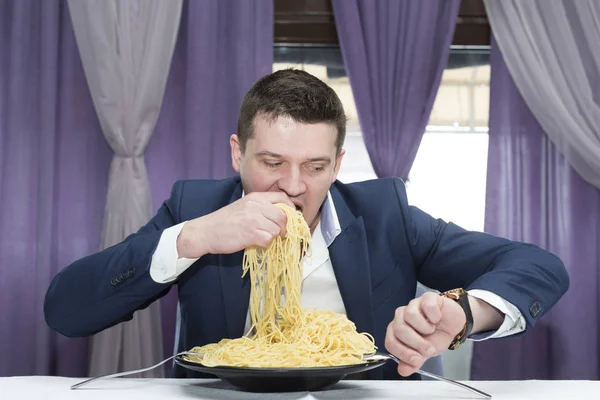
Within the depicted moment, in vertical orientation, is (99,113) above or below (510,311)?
above

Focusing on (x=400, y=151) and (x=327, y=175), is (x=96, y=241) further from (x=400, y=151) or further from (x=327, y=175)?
(x=327, y=175)

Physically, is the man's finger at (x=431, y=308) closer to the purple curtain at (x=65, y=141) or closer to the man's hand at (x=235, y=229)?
the man's hand at (x=235, y=229)

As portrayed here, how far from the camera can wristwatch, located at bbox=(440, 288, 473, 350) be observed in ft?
5.74

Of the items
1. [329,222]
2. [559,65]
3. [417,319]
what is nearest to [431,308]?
[417,319]

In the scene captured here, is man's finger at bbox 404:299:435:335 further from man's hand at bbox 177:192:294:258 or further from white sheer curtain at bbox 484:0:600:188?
white sheer curtain at bbox 484:0:600:188

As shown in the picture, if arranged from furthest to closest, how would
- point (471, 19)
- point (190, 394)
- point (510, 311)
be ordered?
point (471, 19) < point (510, 311) < point (190, 394)

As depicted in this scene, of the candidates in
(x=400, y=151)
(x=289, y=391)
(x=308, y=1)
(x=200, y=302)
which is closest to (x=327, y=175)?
(x=200, y=302)

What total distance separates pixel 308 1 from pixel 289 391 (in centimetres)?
347

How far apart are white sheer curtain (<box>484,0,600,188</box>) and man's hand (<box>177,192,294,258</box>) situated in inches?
116

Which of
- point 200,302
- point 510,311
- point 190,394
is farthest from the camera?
point 200,302

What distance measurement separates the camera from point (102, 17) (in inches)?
175

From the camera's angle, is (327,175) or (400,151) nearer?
(327,175)

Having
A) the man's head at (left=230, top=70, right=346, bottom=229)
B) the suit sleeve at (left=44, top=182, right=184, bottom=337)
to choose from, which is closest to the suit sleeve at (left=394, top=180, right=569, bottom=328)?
the man's head at (left=230, top=70, right=346, bottom=229)

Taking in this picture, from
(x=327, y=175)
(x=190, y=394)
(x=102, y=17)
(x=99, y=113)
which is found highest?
(x=102, y=17)
